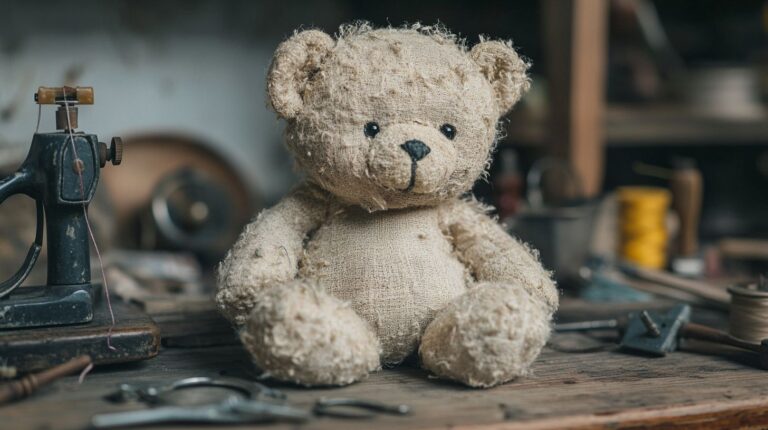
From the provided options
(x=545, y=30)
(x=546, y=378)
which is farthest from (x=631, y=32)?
(x=546, y=378)

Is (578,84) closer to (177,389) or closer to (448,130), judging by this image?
(448,130)

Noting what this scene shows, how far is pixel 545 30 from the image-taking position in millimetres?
2273

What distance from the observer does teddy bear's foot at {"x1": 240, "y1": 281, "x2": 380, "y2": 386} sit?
916 millimetres

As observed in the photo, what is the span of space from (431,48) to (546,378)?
44cm

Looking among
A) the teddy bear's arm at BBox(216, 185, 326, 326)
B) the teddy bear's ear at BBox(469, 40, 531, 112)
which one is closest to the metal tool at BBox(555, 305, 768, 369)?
the teddy bear's ear at BBox(469, 40, 531, 112)

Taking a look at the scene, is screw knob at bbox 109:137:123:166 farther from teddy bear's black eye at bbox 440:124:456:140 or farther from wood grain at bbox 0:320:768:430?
teddy bear's black eye at bbox 440:124:456:140

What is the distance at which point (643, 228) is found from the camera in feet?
6.59

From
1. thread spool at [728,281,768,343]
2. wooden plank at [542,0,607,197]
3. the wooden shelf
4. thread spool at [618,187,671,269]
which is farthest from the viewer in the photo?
the wooden shelf

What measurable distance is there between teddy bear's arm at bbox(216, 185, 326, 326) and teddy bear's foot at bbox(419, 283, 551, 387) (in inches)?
8.3

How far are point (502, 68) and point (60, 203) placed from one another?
0.58 meters

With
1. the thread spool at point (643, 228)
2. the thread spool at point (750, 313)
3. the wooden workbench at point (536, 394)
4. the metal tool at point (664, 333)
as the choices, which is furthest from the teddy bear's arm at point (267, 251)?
the thread spool at point (643, 228)

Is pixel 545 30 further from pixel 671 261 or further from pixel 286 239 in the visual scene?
pixel 286 239

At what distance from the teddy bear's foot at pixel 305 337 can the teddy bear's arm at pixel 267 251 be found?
43 mm

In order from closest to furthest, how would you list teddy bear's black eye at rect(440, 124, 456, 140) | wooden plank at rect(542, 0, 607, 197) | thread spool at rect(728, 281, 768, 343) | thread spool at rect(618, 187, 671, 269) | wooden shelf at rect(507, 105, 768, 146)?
teddy bear's black eye at rect(440, 124, 456, 140), thread spool at rect(728, 281, 768, 343), thread spool at rect(618, 187, 671, 269), wooden plank at rect(542, 0, 607, 197), wooden shelf at rect(507, 105, 768, 146)
